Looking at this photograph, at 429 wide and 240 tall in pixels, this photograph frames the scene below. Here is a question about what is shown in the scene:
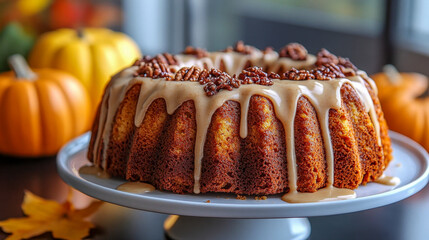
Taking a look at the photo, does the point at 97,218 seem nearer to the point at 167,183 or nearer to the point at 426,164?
the point at 167,183

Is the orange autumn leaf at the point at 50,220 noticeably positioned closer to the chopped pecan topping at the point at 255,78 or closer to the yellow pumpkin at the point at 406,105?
the chopped pecan topping at the point at 255,78

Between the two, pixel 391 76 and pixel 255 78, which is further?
pixel 391 76

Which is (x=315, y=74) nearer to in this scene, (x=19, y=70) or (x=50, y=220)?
(x=50, y=220)

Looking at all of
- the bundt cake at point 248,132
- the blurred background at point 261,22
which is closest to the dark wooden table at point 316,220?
the bundt cake at point 248,132

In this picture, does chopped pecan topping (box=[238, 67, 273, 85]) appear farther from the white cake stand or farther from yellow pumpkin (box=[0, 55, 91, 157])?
yellow pumpkin (box=[0, 55, 91, 157])

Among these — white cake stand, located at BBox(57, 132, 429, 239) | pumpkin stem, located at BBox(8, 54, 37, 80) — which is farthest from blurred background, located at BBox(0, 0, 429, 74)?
white cake stand, located at BBox(57, 132, 429, 239)

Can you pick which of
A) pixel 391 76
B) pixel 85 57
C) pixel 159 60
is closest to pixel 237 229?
pixel 159 60
